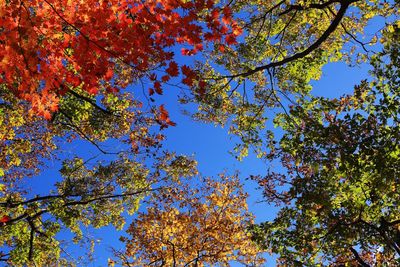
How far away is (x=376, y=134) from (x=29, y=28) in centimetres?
758

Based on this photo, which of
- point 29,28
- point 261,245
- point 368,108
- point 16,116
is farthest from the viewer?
point 16,116

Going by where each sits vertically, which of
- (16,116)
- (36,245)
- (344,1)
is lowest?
(36,245)

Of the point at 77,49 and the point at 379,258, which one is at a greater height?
the point at 77,49

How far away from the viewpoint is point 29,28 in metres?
5.73

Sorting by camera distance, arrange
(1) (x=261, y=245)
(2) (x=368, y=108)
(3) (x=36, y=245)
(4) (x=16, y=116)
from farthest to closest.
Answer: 1. (3) (x=36, y=245)
2. (4) (x=16, y=116)
3. (1) (x=261, y=245)
4. (2) (x=368, y=108)

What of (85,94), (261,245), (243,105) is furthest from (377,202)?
(85,94)

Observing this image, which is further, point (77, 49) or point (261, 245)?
point (261, 245)

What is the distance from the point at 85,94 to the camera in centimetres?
1308

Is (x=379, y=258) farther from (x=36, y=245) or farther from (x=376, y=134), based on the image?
(x=36, y=245)

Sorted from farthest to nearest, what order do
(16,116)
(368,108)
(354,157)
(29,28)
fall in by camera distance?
(16,116) → (368,108) → (354,157) → (29,28)

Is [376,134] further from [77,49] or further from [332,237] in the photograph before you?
[77,49]

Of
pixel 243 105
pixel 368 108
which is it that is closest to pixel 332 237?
pixel 368 108

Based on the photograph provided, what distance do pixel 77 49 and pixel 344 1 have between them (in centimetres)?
690

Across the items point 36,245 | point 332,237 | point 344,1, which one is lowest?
point 332,237
